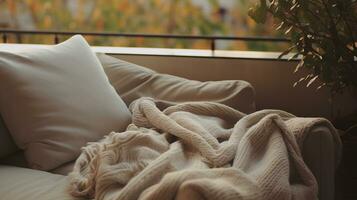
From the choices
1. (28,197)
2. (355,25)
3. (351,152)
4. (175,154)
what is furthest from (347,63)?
(28,197)

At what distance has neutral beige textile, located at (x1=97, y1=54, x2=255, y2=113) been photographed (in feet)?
6.46

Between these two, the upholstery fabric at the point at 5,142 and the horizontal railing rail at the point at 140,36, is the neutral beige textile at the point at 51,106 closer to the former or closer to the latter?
the upholstery fabric at the point at 5,142

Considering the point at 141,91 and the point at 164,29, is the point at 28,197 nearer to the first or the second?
the point at 141,91

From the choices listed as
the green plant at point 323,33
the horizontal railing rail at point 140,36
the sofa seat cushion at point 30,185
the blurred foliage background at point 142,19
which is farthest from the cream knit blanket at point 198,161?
the blurred foliage background at point 142,19

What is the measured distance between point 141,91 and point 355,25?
849 mm

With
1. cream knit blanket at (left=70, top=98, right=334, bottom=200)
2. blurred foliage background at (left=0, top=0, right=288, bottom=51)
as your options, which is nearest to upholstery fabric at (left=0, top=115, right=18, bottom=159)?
cream knit blanket at (left=70, top=98, right=334, bottom=200)

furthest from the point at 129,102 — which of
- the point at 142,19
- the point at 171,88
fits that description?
the point at 142,19

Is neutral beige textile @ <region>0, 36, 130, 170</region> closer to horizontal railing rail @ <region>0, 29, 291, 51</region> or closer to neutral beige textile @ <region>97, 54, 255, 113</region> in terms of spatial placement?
neutral beige textile @ <region>97, 54, 255, 113</region>

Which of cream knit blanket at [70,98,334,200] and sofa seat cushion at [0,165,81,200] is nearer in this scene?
cream knit blanket at [70,98,334,200]

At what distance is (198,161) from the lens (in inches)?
60.2

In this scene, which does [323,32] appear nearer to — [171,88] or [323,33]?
[323,33]

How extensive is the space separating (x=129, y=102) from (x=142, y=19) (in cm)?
95

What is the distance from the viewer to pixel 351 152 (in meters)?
2.02

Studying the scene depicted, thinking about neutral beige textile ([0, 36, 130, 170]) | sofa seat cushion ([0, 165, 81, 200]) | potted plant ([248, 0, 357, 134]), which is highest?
potted plant ([248, 0, 357, 134])
